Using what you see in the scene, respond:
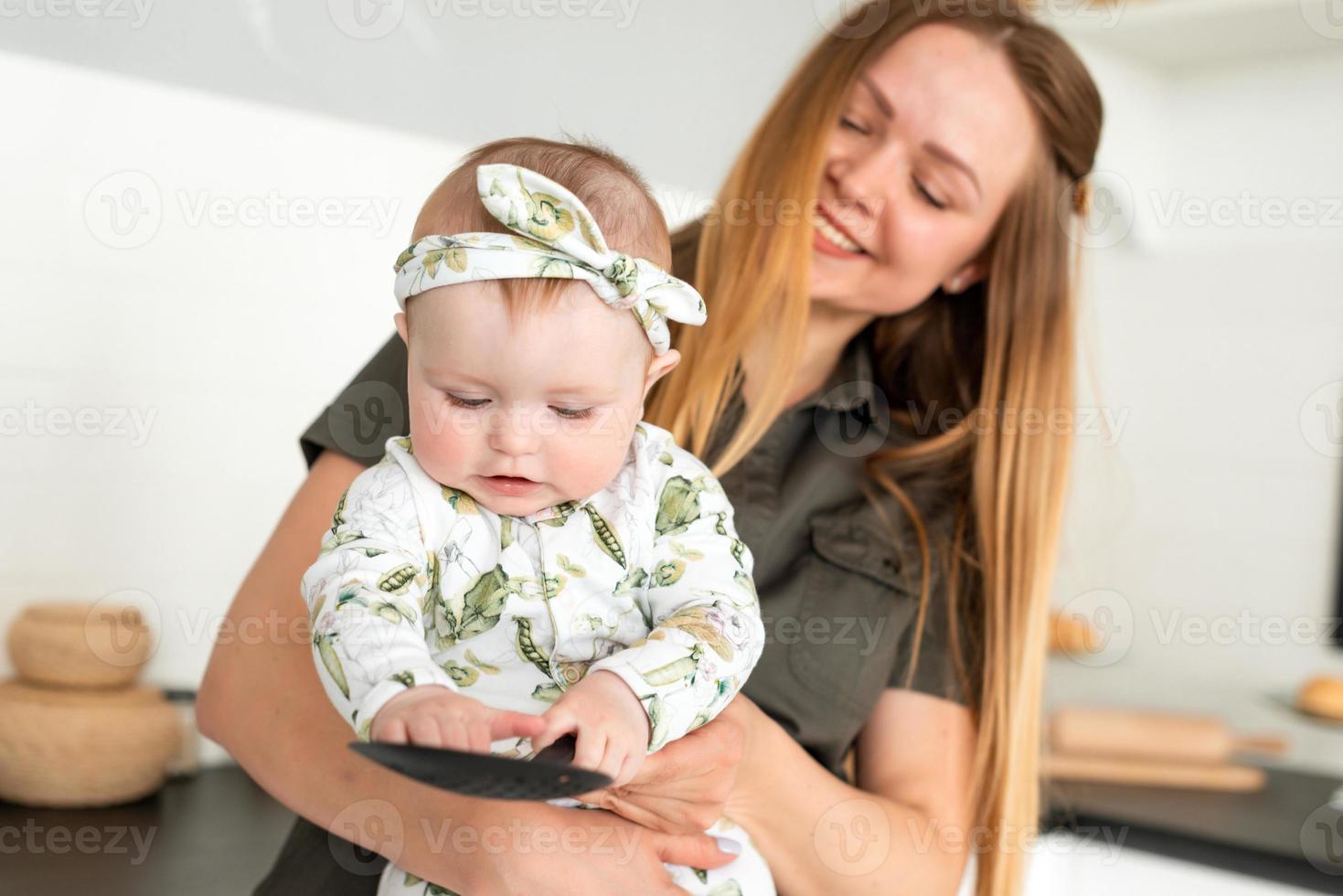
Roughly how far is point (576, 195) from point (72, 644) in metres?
1.18

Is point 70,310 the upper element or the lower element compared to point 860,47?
lower

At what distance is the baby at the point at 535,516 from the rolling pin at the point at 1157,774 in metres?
1.73

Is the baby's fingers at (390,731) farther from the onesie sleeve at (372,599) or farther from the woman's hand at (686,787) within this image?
the woman's hand at (686,787)

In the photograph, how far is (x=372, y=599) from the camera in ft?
2.27

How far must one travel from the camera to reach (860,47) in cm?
130

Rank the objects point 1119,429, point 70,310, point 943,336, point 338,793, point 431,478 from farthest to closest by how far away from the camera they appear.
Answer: point 1119,429
point 70,310
point 943,336
point 338,793
point 431,478

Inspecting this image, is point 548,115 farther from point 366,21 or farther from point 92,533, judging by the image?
point 92,533

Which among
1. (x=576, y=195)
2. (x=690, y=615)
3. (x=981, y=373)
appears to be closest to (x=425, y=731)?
(x=690, y=615)

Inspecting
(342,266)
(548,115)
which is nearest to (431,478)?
(342,266)

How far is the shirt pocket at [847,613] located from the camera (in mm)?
1191

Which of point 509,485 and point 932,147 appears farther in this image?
point 932,147

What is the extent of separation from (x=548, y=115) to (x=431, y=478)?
4.52 feet

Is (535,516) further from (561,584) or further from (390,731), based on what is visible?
(390,731)
